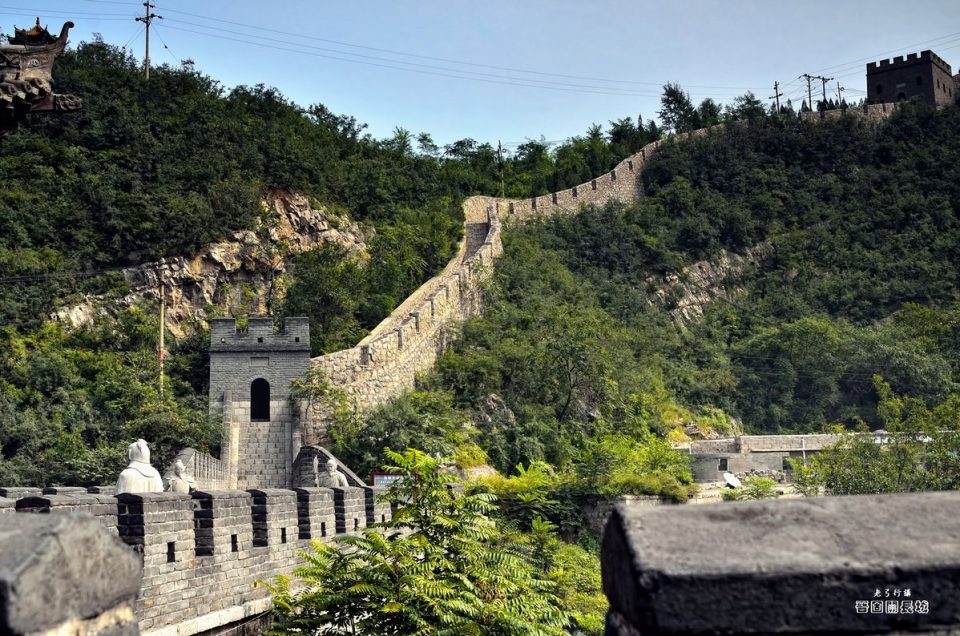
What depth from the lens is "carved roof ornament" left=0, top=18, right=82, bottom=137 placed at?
8.74 meters

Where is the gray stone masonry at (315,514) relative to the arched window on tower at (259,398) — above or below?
below

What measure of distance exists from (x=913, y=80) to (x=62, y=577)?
70748mm

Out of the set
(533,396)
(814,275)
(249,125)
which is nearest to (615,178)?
(814,275)

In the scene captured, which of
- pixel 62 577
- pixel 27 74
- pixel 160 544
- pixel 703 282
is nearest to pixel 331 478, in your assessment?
pixel 160 544

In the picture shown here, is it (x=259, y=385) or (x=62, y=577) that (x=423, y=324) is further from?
(x=62, y=577)

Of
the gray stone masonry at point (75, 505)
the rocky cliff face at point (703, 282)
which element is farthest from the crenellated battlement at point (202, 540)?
the rocky cliff face at point (703, 282)

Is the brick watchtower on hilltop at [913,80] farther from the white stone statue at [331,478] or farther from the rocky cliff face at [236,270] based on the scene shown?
the white stone statue at [331,478]

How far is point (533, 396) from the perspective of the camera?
1204 inches

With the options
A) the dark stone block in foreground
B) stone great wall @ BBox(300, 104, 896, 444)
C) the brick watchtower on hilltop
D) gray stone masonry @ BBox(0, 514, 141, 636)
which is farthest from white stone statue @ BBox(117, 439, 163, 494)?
the brick watchtower on hilltop

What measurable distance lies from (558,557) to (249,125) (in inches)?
1060

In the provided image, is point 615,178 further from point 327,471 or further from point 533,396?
point 327,471

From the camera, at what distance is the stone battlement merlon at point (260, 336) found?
26797mm

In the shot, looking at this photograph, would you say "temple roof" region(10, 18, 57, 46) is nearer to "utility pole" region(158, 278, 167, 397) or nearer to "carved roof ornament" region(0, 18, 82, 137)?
"carved roof ornament" region(0, 18, 82, 137)

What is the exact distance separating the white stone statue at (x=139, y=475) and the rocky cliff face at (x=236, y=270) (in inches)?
748
